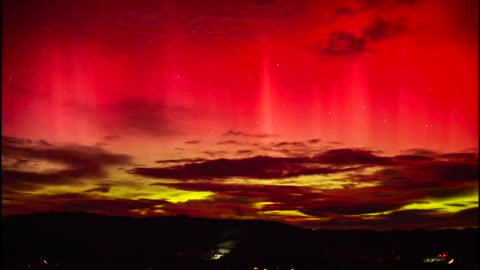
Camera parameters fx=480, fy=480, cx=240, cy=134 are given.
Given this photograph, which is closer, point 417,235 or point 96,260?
point 96,260

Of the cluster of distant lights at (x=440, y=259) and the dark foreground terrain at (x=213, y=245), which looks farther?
the cluster of distant lights at (x=440, y=259)

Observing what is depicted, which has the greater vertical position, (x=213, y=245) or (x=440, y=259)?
(x=213, y=245)

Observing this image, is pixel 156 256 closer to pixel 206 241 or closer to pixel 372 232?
pixel 206 241

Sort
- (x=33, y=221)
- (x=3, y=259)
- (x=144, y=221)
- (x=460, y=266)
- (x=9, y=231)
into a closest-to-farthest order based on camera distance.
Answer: (x=3, y=259), (x=9, y=231), (x=33, y=221), (x=460, y=266), (x=144, y=221)

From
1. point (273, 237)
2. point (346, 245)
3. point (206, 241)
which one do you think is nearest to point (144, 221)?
point (206, 241)

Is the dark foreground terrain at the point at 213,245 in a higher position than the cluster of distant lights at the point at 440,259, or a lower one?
higher

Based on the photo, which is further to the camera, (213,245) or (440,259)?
(213,245)

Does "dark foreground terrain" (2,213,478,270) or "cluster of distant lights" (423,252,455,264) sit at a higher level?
"dark foreground terrain" (2,213,478,270)

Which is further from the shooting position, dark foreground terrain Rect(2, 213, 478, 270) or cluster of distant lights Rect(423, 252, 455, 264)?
cluster of distant lights Rect(423, 252, 455, 264)
